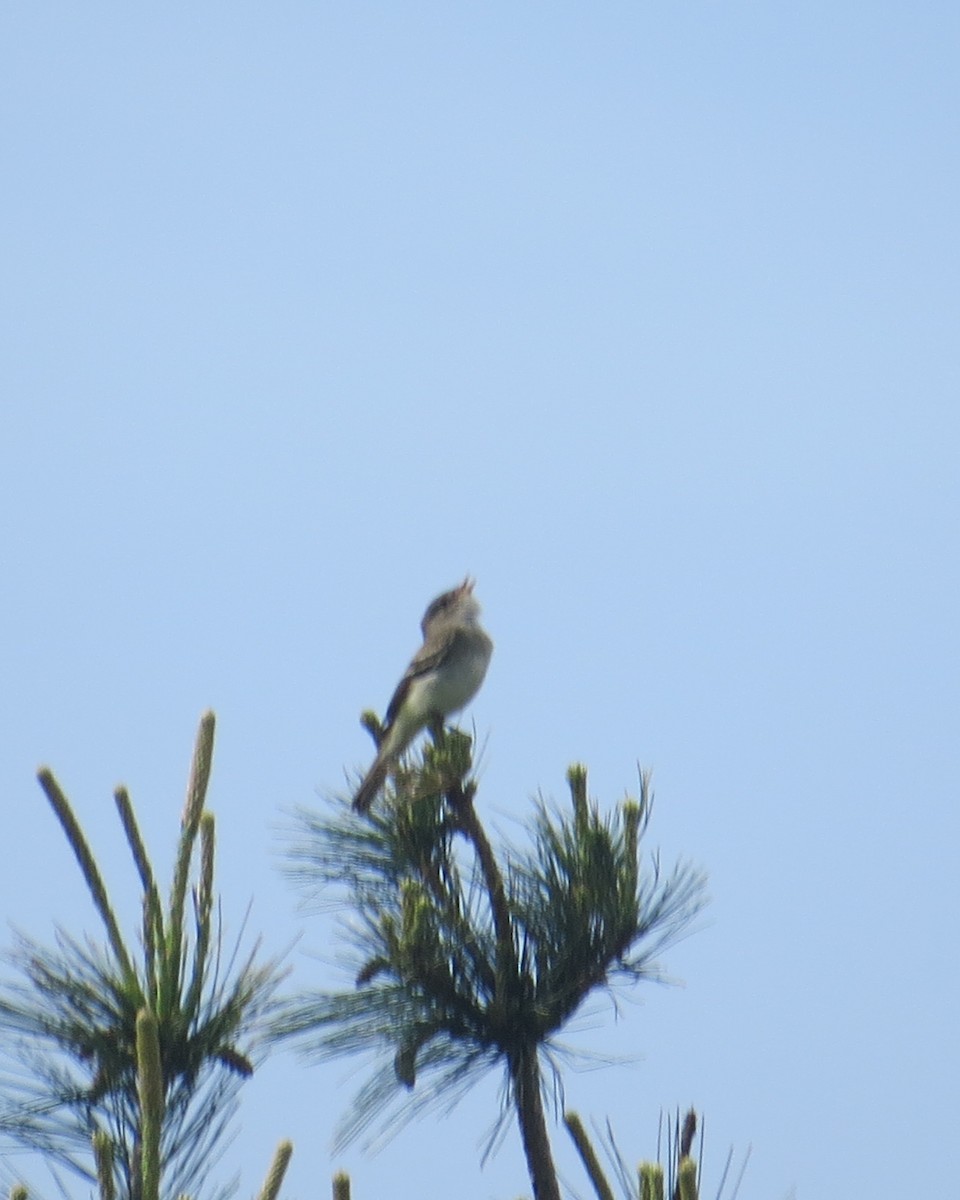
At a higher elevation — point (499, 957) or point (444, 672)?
point (444, 672)

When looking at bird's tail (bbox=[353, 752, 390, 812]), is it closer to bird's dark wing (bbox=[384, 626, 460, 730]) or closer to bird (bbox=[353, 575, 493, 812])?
bird (bbox=[353, 575, 493, 812])

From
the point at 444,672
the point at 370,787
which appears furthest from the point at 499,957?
the point at 444,672

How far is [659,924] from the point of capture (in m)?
4.60

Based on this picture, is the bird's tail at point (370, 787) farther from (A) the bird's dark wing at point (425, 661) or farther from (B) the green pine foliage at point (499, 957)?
(A) the bird's dark wing at point (425, 661)

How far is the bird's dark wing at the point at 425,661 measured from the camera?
993cm

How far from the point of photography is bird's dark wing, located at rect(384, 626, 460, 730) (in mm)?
9930

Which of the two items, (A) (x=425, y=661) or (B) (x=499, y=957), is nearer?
(B) (x=499, y=957)

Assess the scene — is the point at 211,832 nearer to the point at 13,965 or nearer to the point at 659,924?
the point at 13,965

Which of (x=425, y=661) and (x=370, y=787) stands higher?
(x=425, y=661)

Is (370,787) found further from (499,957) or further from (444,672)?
(444,672)

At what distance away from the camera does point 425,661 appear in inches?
394

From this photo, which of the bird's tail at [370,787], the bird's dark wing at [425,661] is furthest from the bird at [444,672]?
the bird's tail at [370,787]

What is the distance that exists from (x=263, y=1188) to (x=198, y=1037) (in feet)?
2.70

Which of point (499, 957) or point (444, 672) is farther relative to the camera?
point (444, 672)
